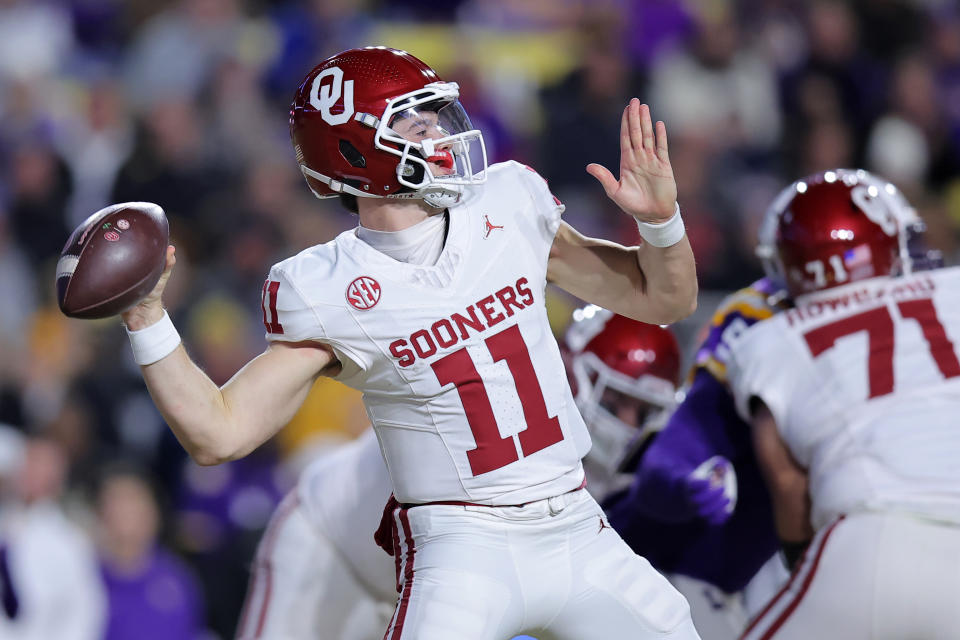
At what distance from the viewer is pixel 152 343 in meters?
2.57

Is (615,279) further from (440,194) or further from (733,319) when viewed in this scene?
(733,319)

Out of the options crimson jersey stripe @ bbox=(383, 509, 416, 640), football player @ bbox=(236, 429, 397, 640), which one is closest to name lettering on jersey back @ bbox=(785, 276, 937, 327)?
football player @ bbox=(236, 429, 397, 640)

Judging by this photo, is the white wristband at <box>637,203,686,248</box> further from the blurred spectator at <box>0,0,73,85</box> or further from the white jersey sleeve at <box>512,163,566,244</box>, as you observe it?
the blurred spectator at <box>0,0,73,85</box>

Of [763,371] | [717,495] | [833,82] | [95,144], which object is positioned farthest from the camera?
[95,144]

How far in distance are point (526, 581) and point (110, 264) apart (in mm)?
1034

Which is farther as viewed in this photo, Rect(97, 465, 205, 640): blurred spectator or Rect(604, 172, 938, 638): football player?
Rect(97, 465, 205, 640): blurred spectator

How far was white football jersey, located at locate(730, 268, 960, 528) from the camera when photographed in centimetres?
339

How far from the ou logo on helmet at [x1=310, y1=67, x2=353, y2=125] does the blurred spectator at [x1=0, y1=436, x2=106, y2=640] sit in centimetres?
372

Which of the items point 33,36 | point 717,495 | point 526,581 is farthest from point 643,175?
point 33,36

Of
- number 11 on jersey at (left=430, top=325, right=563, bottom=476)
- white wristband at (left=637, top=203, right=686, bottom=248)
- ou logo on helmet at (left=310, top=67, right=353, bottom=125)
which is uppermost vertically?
ou logo on helmet at (left=310, top=67, right=353, bottom=125)

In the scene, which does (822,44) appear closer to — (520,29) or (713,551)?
(520,29)

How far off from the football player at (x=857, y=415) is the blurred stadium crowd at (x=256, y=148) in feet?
7.06

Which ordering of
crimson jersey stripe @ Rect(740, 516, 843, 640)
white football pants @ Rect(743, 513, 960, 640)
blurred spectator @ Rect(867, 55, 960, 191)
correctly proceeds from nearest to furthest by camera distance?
white football pants @ Rect(743, 513, 960, 640)
crimson jersey stripe @ Rect(740, 516, 843, 640)
blurred spectator @ Rect(867, 55, 960, 191)

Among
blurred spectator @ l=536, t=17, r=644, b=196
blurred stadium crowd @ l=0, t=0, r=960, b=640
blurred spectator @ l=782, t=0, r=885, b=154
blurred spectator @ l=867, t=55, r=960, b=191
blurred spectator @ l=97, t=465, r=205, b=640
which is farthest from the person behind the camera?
blurred spectator @ l=782, t=0, r=885, b=154
